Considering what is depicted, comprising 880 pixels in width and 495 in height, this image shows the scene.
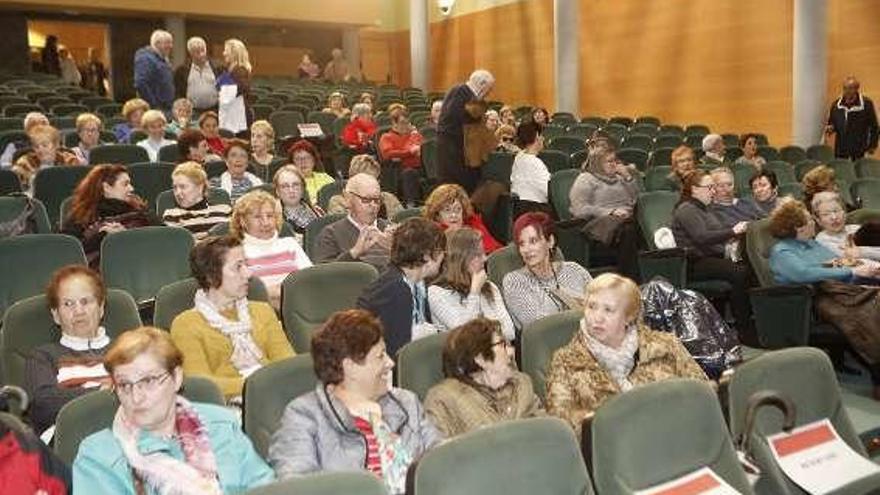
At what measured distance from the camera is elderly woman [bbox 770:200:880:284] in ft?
16.0

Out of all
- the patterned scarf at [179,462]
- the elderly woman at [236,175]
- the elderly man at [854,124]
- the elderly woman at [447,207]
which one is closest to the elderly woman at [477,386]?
the patterned scarf at [179,462]

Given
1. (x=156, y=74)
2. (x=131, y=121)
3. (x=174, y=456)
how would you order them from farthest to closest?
(x=156, y=74) → (x=131, y=121) → (x=174, y=456)

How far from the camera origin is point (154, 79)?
898cm

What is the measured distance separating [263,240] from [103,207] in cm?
93

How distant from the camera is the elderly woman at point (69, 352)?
300cm

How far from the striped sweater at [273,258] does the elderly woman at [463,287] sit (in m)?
0.95

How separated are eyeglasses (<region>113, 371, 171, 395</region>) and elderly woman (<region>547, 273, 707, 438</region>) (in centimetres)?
132

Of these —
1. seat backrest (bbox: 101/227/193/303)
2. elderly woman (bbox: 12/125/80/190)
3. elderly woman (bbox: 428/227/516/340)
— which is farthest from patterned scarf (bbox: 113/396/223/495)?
elderly woman (bbox: 12/125/80/190)

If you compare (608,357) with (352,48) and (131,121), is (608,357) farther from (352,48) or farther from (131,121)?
(352,48)

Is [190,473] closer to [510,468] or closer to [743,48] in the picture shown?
[510,468]

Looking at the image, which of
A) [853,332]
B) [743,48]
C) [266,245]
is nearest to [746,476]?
[853,332]

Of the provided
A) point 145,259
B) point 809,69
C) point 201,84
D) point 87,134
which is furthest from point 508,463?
point 809,69

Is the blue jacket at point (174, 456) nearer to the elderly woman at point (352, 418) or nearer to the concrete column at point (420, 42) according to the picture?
the elderly woman at point (352, 418)

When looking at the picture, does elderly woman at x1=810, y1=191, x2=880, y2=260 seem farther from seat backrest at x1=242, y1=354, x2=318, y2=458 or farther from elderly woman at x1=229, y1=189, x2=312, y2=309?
seat backrest at x1=242, y1=354, x2=318, y2=458
